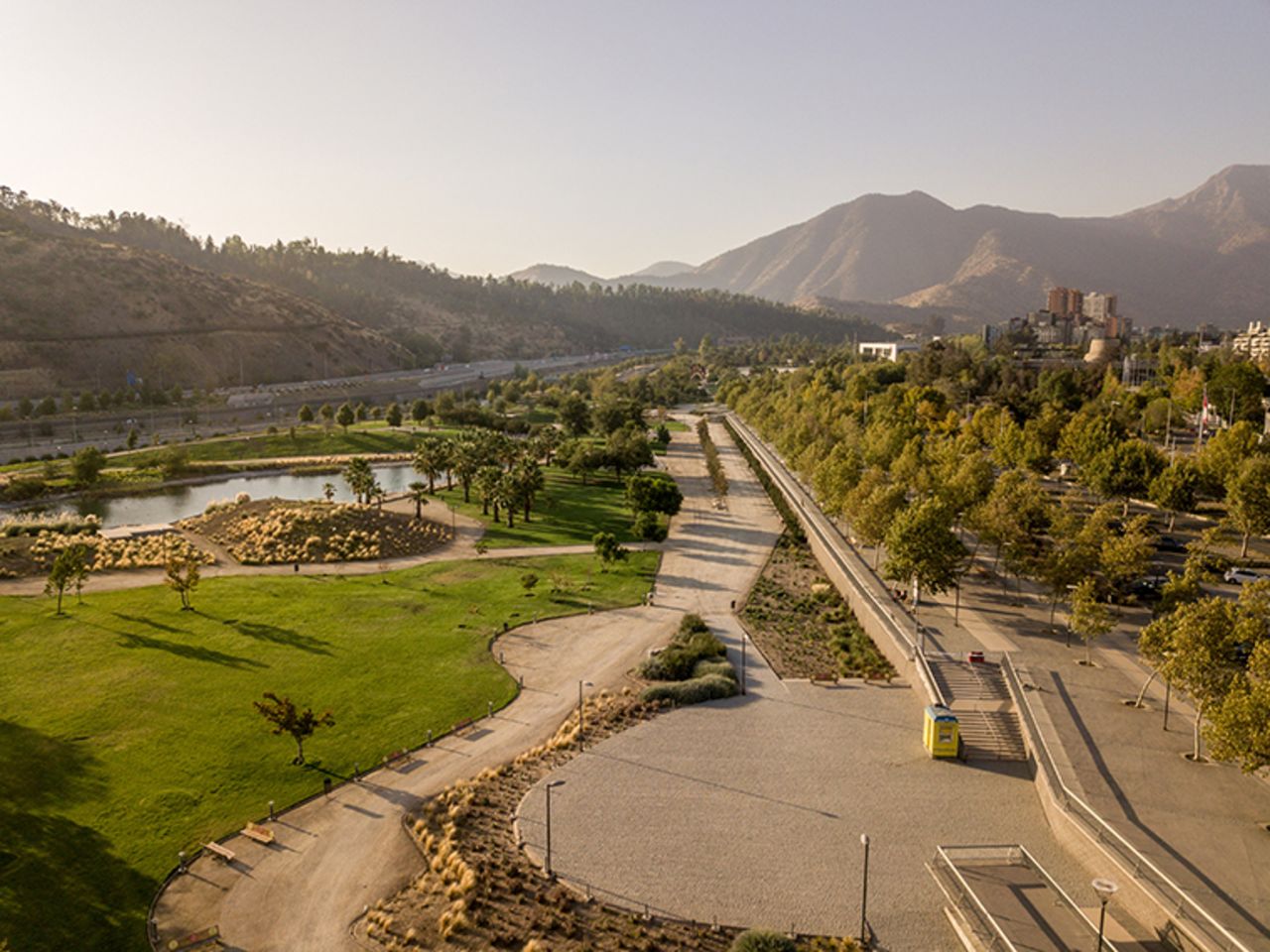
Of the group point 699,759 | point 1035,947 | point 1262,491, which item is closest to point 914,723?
point 699,759

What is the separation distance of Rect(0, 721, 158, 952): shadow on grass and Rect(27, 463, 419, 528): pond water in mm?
45969

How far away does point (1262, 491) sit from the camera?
4931 cm

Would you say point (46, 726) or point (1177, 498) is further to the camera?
point (1177, 498)

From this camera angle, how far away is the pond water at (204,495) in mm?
73938

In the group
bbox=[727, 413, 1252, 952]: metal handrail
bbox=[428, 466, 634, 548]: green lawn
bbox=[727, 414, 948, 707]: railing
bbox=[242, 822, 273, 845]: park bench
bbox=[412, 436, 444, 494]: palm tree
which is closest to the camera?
bbox=[727, 413, 1252, 952]: metal handrail

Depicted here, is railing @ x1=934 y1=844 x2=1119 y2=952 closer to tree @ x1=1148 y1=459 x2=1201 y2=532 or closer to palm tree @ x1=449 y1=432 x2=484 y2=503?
tree @ x1=1148 y1=459 x2=1201 y2=532

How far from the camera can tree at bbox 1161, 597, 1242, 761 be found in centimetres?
2734

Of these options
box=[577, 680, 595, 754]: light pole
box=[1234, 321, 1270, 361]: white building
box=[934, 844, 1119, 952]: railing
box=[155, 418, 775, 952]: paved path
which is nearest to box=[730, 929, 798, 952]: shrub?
box=[934, 844, 1119, 952]: railing

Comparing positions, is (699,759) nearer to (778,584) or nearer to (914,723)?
(914,723)

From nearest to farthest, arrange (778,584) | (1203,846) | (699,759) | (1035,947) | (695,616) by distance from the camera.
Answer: (1035,947) → (1203,846) → (699,759) → (695,616) → (778,584)

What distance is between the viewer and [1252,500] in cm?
4928

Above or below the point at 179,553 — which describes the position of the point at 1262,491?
above

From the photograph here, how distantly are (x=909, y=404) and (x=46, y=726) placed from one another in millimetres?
89178

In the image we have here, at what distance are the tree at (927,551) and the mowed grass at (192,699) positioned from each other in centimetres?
1623
